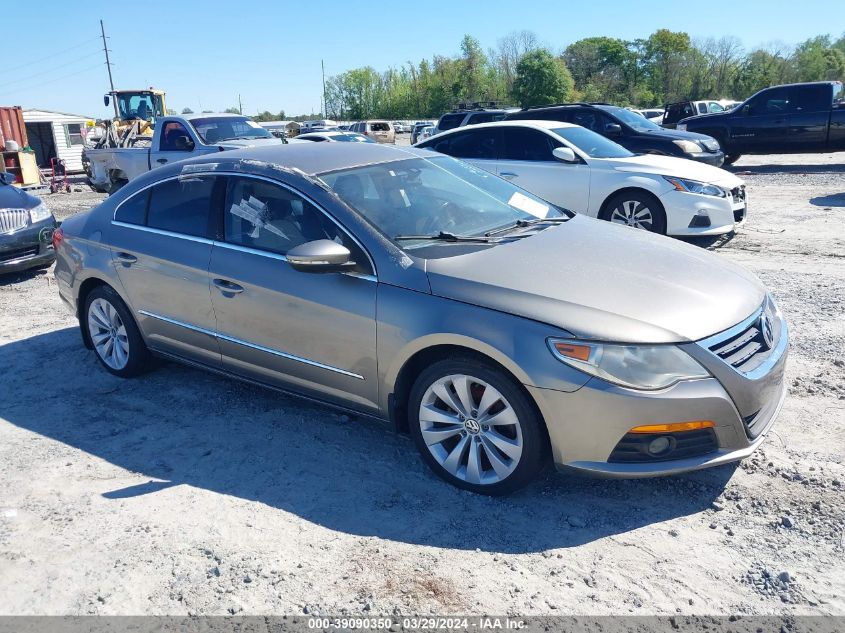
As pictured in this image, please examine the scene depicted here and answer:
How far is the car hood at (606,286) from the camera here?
10.1ft

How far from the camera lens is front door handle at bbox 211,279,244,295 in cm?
407

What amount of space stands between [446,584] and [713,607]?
40.9 inches

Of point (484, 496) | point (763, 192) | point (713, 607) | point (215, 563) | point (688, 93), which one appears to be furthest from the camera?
point (688, 93)

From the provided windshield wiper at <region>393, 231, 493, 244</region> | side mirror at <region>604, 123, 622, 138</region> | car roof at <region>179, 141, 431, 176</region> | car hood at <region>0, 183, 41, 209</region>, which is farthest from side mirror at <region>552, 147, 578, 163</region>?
car hood at <region>0, 183, 41, 209</region>

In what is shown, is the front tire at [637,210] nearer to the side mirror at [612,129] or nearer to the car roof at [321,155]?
the side mirror at [612,129]

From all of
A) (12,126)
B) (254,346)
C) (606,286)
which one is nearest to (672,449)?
(606,286)

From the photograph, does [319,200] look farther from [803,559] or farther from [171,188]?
[803,559]

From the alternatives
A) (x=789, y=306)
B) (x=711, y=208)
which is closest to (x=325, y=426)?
(x=789, y=306)

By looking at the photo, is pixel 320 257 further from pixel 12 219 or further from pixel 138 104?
pixel 138 104

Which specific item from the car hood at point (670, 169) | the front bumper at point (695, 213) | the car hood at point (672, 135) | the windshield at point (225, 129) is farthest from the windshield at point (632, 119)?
the windshield at point (225, 129)

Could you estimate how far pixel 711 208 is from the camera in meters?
8.00

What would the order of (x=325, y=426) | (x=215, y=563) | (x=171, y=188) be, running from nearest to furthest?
(x=215, y=563) < (x=325, y=426) < (x=171, y=188)

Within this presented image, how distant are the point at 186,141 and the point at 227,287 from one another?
32.0ft

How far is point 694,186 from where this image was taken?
8.07m
